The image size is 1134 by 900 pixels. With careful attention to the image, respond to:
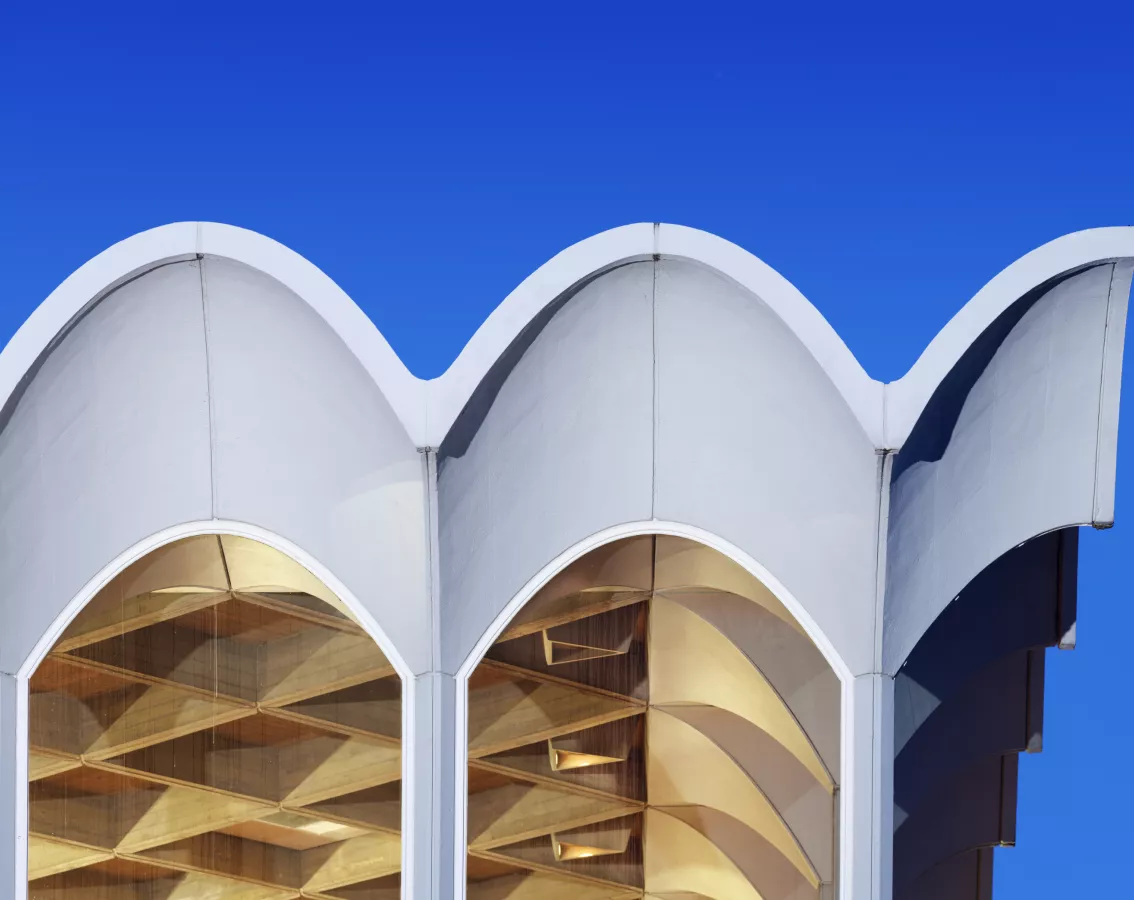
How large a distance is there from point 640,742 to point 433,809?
1678mm

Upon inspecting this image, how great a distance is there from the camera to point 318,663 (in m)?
11.0

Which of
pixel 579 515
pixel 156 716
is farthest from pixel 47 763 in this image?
pixel 579 515

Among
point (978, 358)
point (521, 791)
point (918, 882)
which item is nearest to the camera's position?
point (978, 358)

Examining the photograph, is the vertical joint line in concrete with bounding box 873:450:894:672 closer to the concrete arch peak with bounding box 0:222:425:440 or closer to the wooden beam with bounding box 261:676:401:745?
the concrete arch peak with bounding box 0:222:425:440

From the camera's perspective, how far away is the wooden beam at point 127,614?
1109 cm

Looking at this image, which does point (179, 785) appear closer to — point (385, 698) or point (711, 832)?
point (385, 698)

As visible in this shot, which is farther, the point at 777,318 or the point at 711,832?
the point at 711,832

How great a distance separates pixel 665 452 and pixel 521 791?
9.34 feet

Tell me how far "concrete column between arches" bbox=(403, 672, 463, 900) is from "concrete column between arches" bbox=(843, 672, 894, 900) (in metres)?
3.03

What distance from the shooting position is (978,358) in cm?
999

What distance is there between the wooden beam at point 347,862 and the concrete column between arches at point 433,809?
0.81 ft

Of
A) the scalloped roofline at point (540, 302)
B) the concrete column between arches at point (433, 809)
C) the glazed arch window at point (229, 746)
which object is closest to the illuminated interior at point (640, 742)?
the concrete column between arches at point (433, 809)

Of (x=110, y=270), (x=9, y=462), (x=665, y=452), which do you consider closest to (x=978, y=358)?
(x=665, y=452)

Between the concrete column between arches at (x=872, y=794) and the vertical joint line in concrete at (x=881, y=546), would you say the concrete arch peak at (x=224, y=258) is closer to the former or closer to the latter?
the vertical joint line in concrete at (x=881, y=546)
